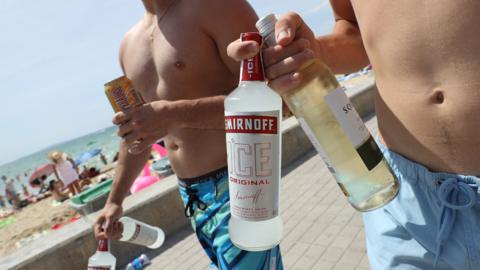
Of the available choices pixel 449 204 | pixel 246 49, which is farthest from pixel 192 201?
pixel 449 204

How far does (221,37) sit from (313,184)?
12.8 ft

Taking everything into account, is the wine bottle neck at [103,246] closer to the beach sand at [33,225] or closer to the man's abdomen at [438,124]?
the man's abdomen at [438,124]

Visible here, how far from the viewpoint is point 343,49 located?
1573mm

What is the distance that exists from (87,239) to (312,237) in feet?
8.21

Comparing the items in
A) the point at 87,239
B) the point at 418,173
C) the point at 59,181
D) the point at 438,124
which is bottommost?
the point at 59,181

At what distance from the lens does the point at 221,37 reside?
204 cm

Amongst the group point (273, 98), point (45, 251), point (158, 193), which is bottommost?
point (158, 193)

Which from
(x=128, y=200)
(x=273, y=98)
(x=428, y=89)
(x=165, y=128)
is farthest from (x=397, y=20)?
(x=128, y=200)

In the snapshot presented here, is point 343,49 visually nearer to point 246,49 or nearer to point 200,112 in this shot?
point 246,49

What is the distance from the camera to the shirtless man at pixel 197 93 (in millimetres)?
1939

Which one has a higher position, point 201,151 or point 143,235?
point 201,151

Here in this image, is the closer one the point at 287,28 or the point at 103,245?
the point at 287,28

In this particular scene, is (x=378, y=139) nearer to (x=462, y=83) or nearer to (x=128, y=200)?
(x=462, y=83)

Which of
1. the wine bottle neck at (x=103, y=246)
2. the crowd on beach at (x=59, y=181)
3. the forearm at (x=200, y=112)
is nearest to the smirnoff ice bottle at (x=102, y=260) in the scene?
the wine bottle neck at (x=103, y=246)
